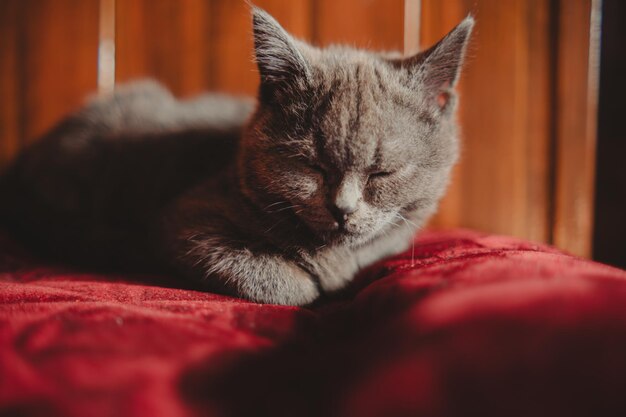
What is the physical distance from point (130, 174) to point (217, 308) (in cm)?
72

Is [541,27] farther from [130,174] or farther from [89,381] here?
[89,381]

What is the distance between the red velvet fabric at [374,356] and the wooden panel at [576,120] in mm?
929

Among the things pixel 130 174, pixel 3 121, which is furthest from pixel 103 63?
pixel 130 174

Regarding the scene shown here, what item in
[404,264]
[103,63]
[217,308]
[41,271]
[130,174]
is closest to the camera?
[217,308]

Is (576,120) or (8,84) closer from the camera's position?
(576,120)

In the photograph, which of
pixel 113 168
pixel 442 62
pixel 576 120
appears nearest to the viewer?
pixel 442 62

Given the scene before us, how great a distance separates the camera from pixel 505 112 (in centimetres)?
144

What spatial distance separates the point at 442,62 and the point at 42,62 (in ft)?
4.92

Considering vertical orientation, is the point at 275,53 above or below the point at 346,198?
above

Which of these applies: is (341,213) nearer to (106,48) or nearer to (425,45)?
(425,45)

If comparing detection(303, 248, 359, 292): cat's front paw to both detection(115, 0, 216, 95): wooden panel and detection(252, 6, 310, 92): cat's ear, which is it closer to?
detection(252, 6, 310, 92): cat's ear

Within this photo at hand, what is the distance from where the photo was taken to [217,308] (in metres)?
0.65

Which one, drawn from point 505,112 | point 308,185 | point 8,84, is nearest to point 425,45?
point 505,112

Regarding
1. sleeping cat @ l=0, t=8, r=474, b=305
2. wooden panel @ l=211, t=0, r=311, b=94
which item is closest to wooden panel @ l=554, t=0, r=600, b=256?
sleeping cat @ l=0, t=8, r=474, b=305
